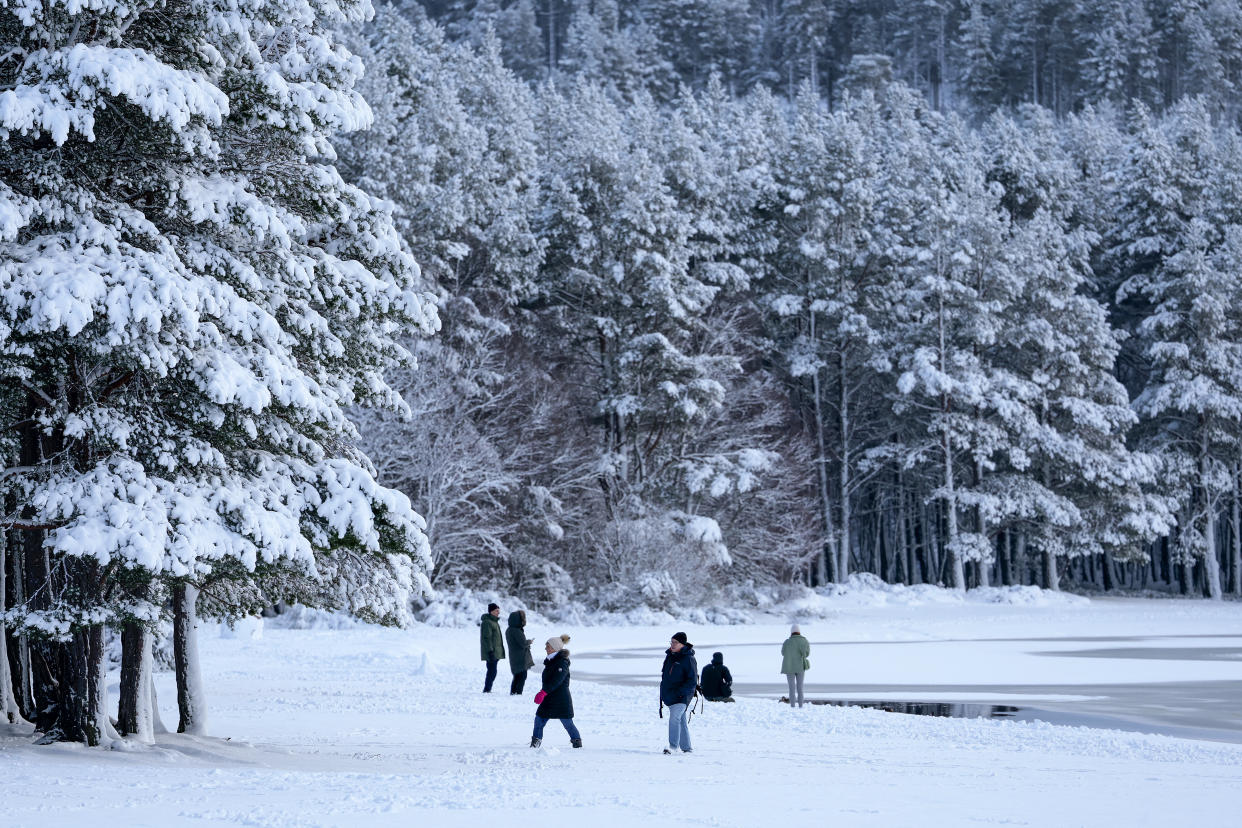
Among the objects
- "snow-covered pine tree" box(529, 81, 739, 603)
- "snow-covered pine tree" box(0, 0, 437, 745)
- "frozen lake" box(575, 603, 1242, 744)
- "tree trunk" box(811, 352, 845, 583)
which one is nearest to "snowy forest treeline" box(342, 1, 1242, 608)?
A: "snow-covered pine tree" box(529, 81, 739, 603)

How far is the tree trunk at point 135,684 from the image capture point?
13.5 m

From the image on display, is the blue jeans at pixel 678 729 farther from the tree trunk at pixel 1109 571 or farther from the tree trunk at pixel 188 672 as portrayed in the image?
the tree trunk at pixel 1109 571

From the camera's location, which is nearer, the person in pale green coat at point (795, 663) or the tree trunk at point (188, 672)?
the tree trunk at point (188, 672)

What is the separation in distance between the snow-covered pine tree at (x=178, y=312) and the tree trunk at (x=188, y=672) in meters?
0.05

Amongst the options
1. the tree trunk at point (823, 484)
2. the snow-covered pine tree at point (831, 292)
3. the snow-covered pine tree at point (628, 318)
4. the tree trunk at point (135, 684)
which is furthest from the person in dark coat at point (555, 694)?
the tree trunk at point (823, 484)

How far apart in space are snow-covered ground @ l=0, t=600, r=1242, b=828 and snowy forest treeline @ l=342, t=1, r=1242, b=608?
15.3m

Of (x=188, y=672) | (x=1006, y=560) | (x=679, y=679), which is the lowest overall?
(x=679, y=679)

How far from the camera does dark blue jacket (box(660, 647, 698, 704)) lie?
14094 mm

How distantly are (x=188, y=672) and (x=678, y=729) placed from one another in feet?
17.9

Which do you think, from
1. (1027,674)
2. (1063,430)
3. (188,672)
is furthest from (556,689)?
(1063,430)

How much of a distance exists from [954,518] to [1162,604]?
8.29 m

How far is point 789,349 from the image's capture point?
54.2 metres

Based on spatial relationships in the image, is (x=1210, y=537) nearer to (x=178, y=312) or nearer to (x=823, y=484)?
(x=823, y=484)

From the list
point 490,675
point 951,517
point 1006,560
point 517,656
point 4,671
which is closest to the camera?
point 4,671
